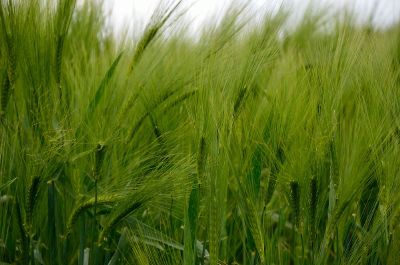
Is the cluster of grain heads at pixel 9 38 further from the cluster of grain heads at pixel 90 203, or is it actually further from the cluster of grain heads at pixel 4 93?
the cluster of grain heads at pixel 90 203

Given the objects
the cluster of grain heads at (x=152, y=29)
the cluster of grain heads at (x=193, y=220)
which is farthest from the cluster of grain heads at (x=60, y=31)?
the cluster of grain heads at (x=193, y=220)

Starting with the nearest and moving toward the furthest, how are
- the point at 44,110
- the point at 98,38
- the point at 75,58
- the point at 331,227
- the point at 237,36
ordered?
the point at 331,227
the point at 44,110
the point at 237,36
the point at 75,58
the point at 98,38

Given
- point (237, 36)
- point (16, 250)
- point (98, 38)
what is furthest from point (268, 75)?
point (16, 250)

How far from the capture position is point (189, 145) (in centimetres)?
91

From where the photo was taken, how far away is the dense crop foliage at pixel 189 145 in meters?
0.84

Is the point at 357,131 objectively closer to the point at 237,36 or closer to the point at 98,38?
the point at 237,36

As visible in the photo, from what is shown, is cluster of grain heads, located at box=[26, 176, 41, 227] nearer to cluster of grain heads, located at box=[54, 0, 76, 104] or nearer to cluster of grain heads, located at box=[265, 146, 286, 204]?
cluster of grain heads, located at box=[54, 0, 76, 104]

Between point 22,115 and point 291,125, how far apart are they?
48 cm

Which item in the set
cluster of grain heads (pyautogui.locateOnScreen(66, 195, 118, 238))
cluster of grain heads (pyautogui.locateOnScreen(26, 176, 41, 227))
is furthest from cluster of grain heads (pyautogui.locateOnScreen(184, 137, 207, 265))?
cluster of grain heads (pyautogui.locateOnScreen(26, 176, 41, 227))

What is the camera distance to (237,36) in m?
1.05

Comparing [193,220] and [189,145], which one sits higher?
[189,145]

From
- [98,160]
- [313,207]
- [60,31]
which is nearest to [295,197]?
[313,207]

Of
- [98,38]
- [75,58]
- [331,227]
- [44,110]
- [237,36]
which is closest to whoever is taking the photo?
[331,227]

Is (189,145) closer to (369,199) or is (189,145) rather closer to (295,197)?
(295,197)
